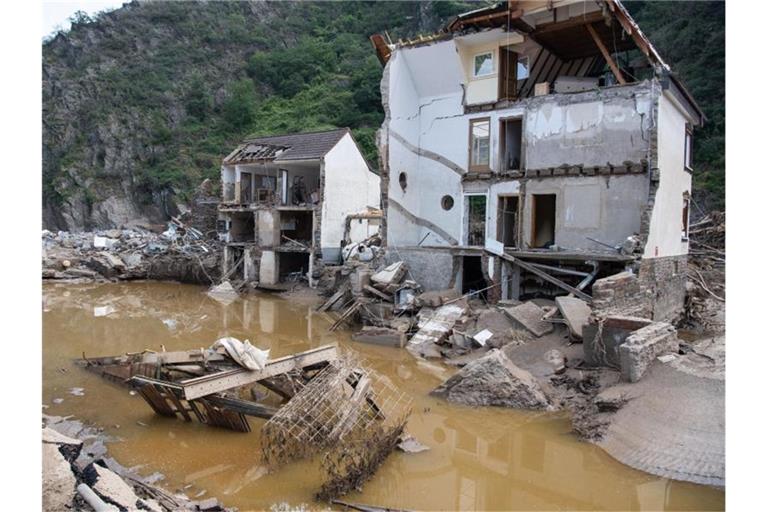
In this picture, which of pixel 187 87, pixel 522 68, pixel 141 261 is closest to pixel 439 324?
pixel 522 68

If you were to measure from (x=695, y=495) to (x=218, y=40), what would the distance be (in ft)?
218

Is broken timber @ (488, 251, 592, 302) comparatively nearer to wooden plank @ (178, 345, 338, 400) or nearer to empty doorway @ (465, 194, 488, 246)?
empty doorway @ (465, 194, 488, 246)

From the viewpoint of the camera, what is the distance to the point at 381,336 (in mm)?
15430

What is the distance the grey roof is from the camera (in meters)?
27.5

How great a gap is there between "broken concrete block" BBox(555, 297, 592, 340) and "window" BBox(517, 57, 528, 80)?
8.90m

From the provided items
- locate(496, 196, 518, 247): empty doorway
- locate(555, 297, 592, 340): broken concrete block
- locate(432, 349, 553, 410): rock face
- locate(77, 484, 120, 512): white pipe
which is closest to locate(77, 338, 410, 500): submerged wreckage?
locate(432, 349, 553, 410): rock face

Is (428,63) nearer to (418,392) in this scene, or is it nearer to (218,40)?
(418,392)

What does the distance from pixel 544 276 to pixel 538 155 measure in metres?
4.26

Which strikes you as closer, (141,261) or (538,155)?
(538,155)

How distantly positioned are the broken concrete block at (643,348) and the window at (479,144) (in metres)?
9.78

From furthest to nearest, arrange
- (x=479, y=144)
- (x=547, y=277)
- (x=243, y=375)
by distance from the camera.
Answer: (x=479, y=144) → (x=547, y=277) → (x=243, y=375)

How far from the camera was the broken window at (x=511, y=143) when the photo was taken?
18406 millimetres

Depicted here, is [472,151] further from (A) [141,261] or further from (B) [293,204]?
(A) [141,261]

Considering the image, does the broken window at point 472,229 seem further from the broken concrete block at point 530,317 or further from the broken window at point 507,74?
the broken concrete block at point 530,317
